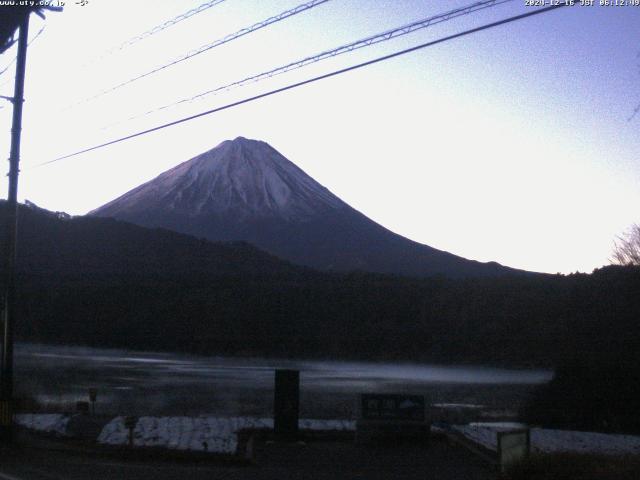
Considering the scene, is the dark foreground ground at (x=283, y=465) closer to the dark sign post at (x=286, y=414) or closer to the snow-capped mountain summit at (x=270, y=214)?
the dark sign post at (x=286, y=414)

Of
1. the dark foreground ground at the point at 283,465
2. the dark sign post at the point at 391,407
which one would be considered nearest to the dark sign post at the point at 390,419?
the dark sign post at the point at 391,407

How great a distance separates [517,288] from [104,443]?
48.2 metres

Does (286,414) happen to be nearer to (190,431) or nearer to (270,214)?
(190,431)

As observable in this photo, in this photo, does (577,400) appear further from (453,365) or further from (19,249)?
(19,249)

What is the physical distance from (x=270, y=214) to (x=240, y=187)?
335 inches

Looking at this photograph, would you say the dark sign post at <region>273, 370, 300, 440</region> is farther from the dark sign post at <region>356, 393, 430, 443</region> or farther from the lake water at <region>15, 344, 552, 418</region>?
the lake water at <region>15, 344, 552, 418</region>

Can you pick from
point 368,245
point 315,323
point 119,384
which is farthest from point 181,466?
point 368,245

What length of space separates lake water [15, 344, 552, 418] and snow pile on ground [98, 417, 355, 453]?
17.9 feet

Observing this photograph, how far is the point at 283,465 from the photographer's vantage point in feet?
57.1

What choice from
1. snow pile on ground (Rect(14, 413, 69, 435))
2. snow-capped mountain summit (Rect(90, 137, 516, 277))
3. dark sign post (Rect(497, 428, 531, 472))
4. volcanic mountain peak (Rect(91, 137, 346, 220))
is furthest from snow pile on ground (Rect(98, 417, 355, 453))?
volcanic mountain peak (Rect(91, 137, 346, 220))

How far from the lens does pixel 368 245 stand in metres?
A: 118

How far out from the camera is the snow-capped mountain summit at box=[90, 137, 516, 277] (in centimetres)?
11094

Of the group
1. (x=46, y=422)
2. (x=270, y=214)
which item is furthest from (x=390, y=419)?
(x=270, y=214)

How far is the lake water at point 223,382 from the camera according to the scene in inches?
1260
